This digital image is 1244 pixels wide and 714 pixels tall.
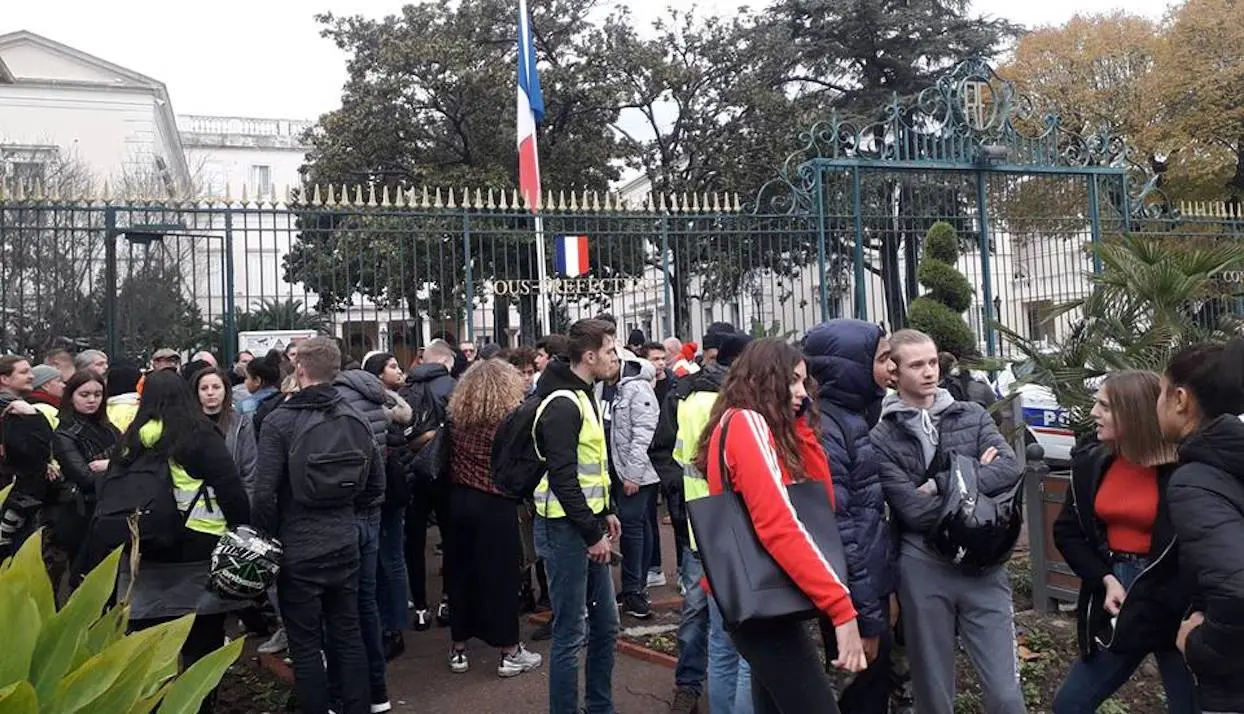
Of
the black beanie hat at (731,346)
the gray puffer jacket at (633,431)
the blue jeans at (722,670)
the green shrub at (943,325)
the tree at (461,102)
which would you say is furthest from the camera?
the tree at (461,102)

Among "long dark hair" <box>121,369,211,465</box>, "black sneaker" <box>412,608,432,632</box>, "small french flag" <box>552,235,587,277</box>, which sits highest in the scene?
"small french flag" <box>552,235,587,277</box>

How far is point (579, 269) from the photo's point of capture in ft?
34.1

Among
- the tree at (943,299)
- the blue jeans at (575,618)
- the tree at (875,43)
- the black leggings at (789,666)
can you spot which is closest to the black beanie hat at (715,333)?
the blue jeans at (575,618)

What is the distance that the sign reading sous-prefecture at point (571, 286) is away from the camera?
1025cm

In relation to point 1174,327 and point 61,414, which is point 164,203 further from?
point 1174,327

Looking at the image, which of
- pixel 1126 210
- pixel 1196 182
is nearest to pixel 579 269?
pixel 1126 210

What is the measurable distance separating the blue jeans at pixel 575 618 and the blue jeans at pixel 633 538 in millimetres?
Answer: 1831

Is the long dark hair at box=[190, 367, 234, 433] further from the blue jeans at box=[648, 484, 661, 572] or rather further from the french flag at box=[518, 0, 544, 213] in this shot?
the french flag at box=[518, 0, 544, 213]

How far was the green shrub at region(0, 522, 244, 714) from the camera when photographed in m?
1.72

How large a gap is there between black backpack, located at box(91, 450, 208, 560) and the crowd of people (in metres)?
0.04

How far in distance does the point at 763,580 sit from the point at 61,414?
4523 millimetres

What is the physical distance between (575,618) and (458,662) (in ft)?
5.24

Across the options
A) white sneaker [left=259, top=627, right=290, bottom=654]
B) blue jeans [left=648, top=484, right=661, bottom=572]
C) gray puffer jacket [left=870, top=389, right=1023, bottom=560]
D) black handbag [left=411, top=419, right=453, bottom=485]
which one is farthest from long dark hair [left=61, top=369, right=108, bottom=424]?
gray puffer jacket [left=870, top=389, right=1023, bottom=560]

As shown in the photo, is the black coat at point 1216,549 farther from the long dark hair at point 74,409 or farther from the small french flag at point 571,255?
the small french flag at point 571,255
